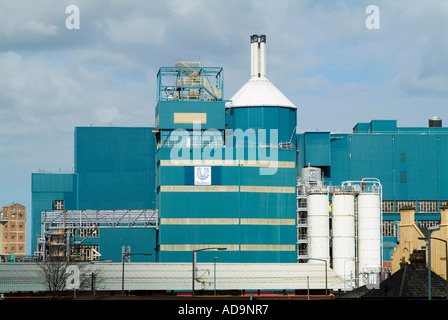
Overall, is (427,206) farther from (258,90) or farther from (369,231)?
(258,90)

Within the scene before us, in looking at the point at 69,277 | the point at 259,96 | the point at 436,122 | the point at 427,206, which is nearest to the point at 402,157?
the point at 427,206

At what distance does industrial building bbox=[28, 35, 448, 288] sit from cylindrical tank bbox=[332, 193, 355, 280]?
0.54 feet

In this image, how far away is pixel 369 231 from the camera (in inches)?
4786

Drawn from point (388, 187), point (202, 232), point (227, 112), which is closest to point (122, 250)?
point (202, 232)

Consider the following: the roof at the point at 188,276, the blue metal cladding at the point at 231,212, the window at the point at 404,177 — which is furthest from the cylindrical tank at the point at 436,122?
the roof at the point at 188,276

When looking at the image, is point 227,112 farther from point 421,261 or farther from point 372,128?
point 421,261

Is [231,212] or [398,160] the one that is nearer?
[231,212]

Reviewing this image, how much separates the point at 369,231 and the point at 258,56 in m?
40.2

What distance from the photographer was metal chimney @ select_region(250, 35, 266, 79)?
138625mm

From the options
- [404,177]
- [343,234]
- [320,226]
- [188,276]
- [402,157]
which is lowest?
[188,276]

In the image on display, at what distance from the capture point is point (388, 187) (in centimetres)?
14238

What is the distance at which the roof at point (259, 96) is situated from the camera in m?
138

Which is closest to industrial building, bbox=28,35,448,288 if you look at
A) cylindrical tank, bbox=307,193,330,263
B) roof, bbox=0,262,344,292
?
cylindrical tank, bbox=307,193,330,263
